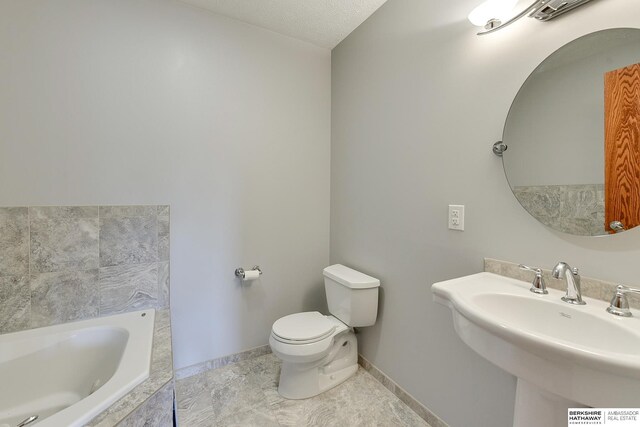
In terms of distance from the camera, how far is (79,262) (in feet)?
4.93

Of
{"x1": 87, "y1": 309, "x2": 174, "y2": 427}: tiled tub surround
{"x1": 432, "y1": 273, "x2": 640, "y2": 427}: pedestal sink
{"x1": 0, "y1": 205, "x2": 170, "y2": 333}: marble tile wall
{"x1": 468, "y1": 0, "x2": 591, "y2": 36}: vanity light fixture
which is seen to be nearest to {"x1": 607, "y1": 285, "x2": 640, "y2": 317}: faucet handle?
{"x1": 432, "y1": 273, "x2": 640, "y2": 427}: pedestal sink

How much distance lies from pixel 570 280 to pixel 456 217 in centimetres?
50

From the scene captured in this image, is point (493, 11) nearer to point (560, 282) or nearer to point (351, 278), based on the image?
point (560, 282)

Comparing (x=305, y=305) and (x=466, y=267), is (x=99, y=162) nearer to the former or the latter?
(x=305, y=305)

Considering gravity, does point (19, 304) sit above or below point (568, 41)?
below

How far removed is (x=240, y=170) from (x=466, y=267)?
155 centimetres

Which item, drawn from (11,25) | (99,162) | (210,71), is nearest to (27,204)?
(99,162)

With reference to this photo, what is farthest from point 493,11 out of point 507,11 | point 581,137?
point 581,137

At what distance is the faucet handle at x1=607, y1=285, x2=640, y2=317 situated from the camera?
768 millimetres

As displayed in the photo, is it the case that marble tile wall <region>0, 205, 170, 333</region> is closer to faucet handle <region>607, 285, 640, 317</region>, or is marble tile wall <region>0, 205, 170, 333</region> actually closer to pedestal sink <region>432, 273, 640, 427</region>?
pedestal sink <region>432, 273, 640, 427</region>

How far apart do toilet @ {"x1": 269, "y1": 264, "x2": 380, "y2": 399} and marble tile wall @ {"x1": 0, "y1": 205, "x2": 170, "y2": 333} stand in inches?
33.6

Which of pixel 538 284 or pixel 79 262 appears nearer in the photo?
pixel 538 284

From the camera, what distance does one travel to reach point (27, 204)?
140 centimetres

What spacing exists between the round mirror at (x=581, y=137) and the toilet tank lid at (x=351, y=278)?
37.0 inches
